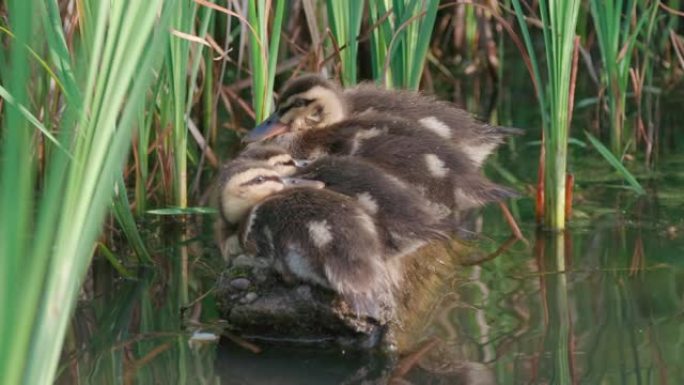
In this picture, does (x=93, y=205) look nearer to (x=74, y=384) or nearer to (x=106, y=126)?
(x=106, y=126)

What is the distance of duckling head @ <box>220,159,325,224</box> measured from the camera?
3451mm

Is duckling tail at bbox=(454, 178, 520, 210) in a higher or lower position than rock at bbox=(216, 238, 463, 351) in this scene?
higher

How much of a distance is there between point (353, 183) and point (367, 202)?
0.33ft

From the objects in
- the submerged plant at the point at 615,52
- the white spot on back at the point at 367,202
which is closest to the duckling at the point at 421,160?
the white spot on back at the point at 367,202

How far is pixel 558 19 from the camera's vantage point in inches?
151

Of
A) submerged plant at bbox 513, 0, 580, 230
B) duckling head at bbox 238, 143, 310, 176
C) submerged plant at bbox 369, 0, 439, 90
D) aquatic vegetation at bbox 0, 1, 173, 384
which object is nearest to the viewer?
aquatic vegetation at bbox 0, 1, 173, 384

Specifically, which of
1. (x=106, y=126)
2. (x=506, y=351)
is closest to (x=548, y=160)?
(x=506, y=351)

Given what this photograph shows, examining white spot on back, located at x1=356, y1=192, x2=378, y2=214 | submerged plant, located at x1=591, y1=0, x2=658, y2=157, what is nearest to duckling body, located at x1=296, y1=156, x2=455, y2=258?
white spot on back, located at x1=356, y1=192, x2=378, y2=214

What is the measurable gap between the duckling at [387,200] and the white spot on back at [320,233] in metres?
0.21

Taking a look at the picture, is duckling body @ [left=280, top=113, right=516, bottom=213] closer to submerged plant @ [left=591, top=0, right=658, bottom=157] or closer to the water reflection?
the water reflection

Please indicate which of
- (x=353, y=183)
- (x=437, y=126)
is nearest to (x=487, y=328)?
(x=353, y=183)

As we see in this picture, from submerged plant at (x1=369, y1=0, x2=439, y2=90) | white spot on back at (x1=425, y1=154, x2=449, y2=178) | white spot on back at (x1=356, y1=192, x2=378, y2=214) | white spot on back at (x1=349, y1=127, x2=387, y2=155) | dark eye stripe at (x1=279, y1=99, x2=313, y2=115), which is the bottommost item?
white spot on back at (x1=425, y1=154, x2=449, y2=178)

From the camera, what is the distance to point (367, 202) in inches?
132

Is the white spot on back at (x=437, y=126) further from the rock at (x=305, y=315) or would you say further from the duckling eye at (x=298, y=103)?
the rock at (x=305, y=315)
